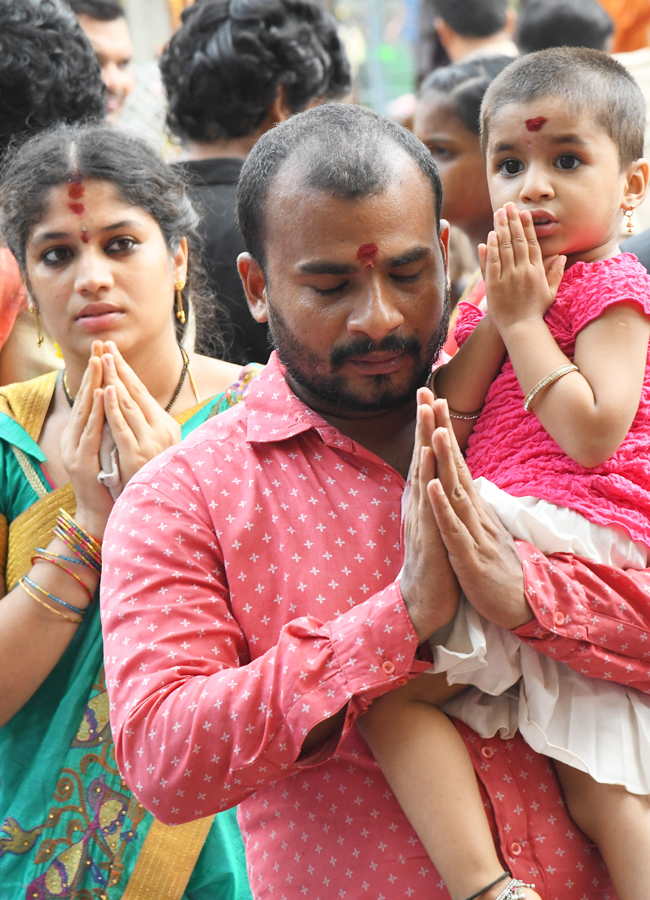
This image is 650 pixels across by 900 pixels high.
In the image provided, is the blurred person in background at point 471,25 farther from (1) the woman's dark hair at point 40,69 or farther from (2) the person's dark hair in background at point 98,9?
(1) the woman's dark hair at point 40,69

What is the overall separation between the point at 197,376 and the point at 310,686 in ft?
3.86

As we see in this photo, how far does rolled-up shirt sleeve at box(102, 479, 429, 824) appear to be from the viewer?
4.75ft

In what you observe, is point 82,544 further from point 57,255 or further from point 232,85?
point 232,85

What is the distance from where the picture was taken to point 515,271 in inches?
65.6

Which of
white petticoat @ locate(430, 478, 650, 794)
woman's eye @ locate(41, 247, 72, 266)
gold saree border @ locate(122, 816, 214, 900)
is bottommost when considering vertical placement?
gold saree border @ locate(122, 816, 214, 900)

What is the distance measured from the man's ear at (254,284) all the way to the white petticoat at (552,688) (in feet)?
1.89

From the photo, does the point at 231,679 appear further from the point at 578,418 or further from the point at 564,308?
the point at 564,308

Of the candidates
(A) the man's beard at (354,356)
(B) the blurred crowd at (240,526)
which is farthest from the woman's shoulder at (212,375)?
(A) the man's beard at (354,356)

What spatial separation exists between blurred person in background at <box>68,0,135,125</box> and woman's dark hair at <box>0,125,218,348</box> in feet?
6.73

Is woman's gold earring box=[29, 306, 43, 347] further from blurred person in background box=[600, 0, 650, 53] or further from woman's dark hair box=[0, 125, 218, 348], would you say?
blurred person in background box=[600, 0, 650, 53]

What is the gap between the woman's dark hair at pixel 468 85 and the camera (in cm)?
324

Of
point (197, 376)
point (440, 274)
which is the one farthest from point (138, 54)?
point (440, 274)

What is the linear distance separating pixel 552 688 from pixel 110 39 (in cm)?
375

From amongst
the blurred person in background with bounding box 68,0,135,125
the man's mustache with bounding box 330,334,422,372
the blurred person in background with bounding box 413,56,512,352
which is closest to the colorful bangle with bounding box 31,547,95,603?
the man's mustache with bounding box 330,334,422,372
